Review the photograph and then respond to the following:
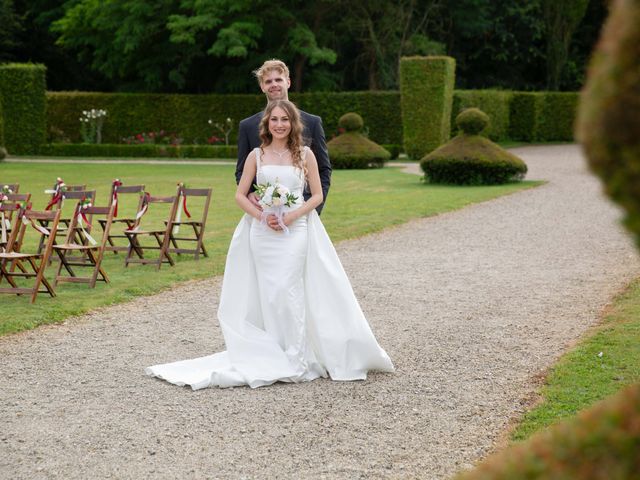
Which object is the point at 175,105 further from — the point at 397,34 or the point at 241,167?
the point at 241,167

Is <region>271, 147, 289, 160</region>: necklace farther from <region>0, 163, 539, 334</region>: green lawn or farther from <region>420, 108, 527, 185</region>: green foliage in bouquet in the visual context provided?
<region>420, 108, 527, 185</region>: green foliage in bouquet

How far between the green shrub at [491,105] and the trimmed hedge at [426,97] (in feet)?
11.3

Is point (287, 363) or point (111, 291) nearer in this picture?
point (287, 363)

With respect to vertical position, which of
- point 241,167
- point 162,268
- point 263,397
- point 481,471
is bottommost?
point 162,268

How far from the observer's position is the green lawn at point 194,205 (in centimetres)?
876

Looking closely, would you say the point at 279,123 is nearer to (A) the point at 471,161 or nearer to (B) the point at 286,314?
(B) the point at 286,314

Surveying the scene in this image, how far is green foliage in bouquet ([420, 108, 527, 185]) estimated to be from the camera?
21.7m

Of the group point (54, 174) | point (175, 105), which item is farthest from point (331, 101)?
point (54, 174)

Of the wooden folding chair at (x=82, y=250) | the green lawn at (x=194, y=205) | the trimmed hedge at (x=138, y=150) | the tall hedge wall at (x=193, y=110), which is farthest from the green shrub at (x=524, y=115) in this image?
the wooden folding chair at (x=82, y=250)

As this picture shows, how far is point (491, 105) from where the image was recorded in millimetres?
37406

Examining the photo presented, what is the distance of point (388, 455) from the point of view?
445 centimetres

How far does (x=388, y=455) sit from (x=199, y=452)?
91cm

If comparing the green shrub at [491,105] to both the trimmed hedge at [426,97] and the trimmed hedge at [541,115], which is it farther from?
the trimmed hedge at [426,97]

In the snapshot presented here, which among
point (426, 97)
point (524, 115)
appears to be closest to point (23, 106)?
point (426, 97)
